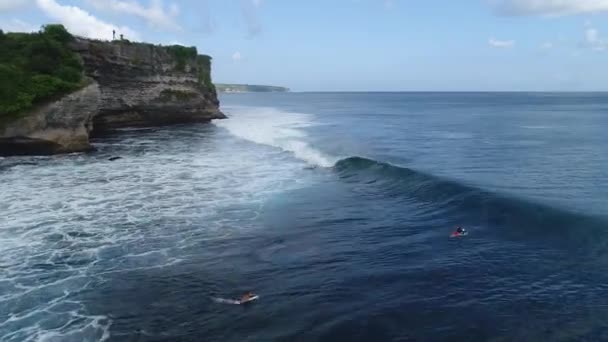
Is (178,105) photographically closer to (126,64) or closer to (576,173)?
(126,64)

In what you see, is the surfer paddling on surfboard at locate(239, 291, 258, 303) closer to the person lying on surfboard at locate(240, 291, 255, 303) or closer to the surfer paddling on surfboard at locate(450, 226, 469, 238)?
the person lying on surfboard at locate(240, 291, 255, 303)

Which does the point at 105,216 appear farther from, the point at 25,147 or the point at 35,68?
the point at 35,68

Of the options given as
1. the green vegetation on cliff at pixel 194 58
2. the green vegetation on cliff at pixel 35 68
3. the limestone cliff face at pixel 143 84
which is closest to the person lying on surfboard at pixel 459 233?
the green vegetation on cliff at pixel 35 68

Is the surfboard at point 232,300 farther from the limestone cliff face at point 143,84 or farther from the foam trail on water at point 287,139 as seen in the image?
the limestone cliff face at point 143,84

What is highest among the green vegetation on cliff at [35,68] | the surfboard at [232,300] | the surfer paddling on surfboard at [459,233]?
the green vegetation on cliff at [35,68]

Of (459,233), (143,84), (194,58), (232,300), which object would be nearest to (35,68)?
(143,84)
